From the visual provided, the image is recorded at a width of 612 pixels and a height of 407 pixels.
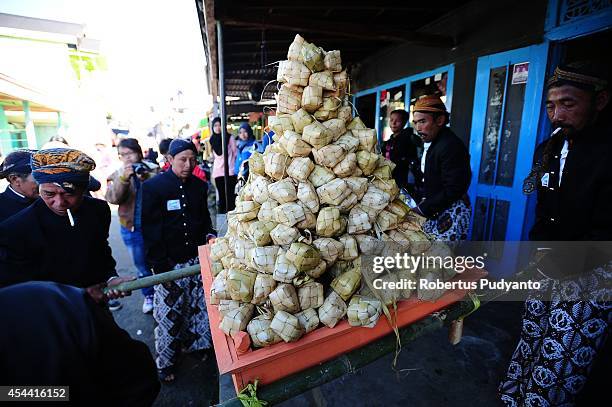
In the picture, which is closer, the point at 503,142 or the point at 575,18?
the point at 575,18

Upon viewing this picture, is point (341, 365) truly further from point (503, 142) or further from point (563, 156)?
point (503, 142)

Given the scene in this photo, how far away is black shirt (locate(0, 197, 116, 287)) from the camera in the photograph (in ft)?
5.45

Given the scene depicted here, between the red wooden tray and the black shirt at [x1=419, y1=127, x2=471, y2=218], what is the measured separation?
1311 mm

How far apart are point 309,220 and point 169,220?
1.71 meters

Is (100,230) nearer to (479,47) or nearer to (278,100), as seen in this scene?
(278,100)

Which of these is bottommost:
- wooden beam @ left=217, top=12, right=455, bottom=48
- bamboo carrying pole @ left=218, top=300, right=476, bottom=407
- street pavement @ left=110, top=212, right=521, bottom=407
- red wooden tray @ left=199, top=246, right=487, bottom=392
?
street pavement @ left=110, top=212, right=521, bottom=407

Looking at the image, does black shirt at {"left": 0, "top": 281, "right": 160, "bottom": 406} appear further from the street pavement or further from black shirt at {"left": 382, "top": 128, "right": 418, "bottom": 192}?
black shirt at {"left": 382, "top": 128, "right": 418, "bottom": 192}

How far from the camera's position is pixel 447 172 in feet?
8.38

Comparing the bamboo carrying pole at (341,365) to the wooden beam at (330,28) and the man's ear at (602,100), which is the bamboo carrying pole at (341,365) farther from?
the wooden beam at (330,28)

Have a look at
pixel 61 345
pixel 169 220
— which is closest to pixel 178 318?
pixel 169 220

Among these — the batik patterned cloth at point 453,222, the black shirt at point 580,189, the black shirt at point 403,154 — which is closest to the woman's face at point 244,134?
the black shirt at point 403,154

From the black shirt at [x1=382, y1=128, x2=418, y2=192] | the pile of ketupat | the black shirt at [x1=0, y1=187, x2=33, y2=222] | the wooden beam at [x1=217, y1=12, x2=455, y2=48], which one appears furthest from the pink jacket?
the pile of ketupat

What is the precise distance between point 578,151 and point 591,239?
19.4 inches

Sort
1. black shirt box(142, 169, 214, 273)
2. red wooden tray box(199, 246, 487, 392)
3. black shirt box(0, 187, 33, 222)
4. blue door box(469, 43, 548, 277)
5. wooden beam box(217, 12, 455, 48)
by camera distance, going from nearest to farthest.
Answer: red wooden tray box(199, 246, 487, 392) → black shirt box(0, 187, 33, 222) → black shirt box(142, 169, 214, 273) → wooden beam box(217, 12, 455, 48) → blue door box(469, 43, 548, 277)
